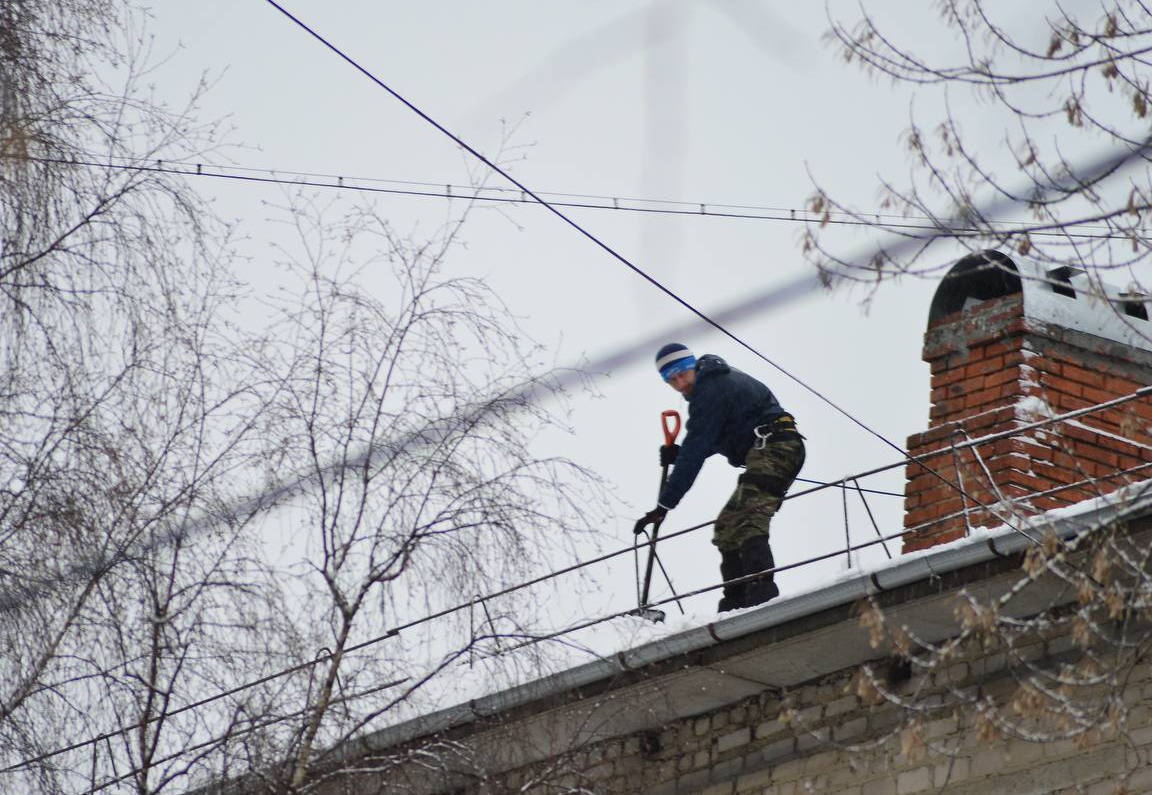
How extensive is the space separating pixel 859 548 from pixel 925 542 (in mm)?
1999

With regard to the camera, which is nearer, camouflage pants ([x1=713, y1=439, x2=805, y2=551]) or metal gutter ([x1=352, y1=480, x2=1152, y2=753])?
metal gutter ([x1=352, y1=480, x2=1152, y2=753])

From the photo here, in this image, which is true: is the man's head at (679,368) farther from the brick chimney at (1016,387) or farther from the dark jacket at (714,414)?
the brick chimney at (1016,387)

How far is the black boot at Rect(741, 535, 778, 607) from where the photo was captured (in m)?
9.74

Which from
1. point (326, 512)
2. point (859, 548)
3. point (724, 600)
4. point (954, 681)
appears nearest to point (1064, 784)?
point (954, 681)

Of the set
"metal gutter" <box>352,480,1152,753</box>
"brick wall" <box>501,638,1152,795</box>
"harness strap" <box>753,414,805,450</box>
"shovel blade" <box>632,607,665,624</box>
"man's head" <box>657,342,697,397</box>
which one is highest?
"man's head" <box>657,342,697,397</box>

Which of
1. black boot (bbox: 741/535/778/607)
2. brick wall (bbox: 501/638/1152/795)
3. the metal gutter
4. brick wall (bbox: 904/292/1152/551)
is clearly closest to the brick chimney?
brick wall (bbox: 904/292/1152/551)

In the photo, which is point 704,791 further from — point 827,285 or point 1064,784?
point 827,285

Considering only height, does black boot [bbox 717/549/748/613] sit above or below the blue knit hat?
below

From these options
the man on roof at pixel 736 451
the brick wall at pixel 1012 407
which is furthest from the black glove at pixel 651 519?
the brick wall at pixel 1012 407

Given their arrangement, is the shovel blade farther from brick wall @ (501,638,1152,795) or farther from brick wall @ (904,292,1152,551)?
brick wall @ (904,292,1152,551)

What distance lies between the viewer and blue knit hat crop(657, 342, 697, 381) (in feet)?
34.1

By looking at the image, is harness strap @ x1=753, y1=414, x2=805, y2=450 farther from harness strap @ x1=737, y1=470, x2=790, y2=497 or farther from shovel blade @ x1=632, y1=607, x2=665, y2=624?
shovel blade @ x1=632, y1=607, x2=665, y2=624

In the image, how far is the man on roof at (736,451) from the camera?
998 centimetres

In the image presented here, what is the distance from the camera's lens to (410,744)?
9.03 metres
